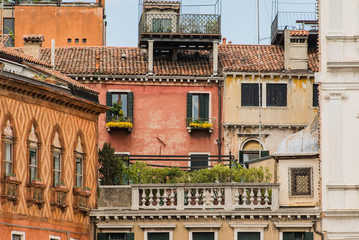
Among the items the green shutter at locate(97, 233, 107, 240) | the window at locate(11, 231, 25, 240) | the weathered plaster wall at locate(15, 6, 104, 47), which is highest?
the weathered plaster wall at locate(15, 6, 104, 47)

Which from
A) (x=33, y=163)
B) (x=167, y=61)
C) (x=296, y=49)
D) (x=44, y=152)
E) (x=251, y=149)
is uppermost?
(x=296, y=49)

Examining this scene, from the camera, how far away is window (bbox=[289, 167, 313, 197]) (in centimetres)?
4762

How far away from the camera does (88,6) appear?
2879 inches

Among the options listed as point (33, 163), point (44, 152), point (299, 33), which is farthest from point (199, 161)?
point (33, 163)

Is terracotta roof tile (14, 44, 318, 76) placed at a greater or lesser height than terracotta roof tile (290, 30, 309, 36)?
lesser

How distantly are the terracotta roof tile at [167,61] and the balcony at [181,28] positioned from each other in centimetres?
98

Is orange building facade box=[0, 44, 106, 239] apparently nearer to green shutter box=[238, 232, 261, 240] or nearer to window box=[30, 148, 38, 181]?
window box=[30, 148, 38, 181]

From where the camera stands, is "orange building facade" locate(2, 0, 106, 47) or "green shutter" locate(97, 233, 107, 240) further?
"orange building facade" locate(2, 0, 106, 47)

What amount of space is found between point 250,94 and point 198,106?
8.70 feet

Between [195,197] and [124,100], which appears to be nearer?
[195,197]

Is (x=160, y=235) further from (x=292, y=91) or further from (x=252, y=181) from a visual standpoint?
(x=292, y=91)

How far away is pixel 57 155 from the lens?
4506 cm

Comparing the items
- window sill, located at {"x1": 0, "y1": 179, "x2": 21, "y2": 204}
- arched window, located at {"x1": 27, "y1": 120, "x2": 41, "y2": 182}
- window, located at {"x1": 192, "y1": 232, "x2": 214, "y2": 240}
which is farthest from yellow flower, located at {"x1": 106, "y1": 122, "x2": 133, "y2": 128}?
window sill, located at {"x1": 0, "y1": 179, "x2": 21, "y2": 204}

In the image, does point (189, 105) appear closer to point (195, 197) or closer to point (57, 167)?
→ point (195, 197)
